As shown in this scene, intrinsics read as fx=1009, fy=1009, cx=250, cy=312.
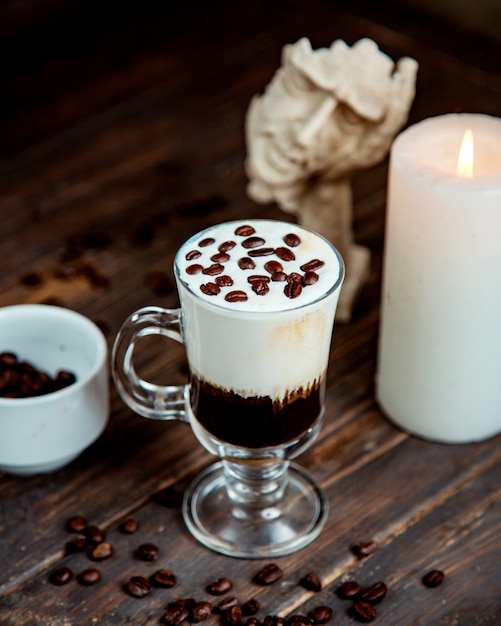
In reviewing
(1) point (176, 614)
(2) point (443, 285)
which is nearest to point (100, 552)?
(1) point (176, 614)

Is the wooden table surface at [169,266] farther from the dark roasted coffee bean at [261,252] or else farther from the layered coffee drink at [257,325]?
the dark roasted coffee bean at [261,252]

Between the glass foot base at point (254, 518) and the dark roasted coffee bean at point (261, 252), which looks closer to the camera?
the dark roasted coffee bean at point (261, 252)

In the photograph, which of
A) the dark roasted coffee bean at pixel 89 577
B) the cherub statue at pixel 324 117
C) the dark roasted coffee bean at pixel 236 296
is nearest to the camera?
the dark roasted coffee bean at pixel 236 296

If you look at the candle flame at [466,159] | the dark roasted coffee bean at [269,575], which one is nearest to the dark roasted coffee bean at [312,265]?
the candle flame at [466,159]

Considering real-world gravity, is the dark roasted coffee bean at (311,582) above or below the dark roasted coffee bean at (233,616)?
below

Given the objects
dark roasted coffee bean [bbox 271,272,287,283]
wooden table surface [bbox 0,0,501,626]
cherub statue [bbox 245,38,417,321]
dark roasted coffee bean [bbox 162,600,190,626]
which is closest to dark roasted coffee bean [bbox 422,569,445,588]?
wooden table surface [bbox 0,0,501,626]

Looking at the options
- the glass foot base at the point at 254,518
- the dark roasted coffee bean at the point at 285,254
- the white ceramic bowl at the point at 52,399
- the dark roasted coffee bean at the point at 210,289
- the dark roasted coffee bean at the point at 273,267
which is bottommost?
the glass foot base at the point at 254,518

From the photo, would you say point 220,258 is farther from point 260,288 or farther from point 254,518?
point 254,518
